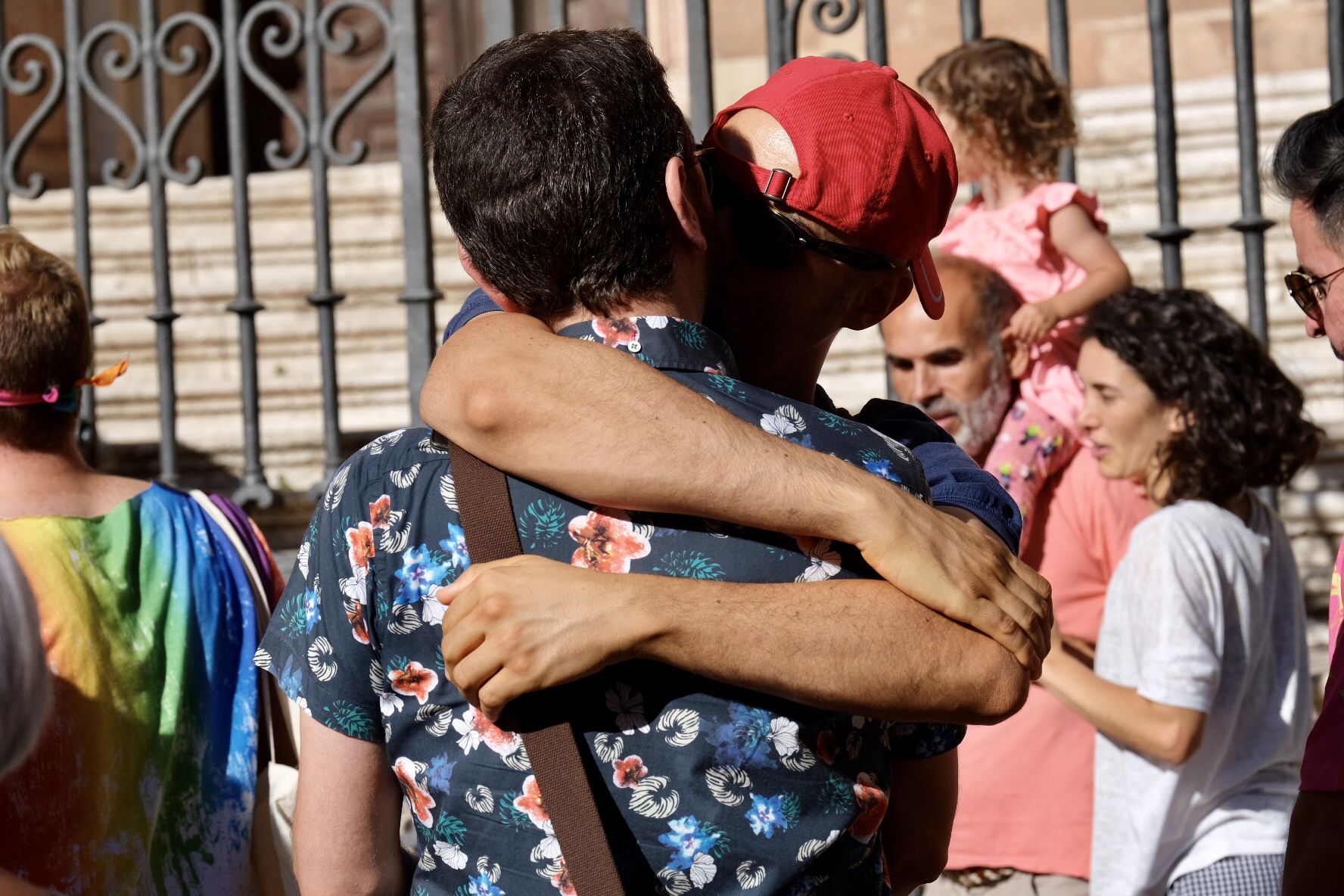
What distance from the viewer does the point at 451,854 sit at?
1324mm

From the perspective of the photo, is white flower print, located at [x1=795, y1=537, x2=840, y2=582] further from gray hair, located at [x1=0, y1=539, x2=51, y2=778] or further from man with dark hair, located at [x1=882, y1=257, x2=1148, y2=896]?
man with dark hair, located at [x1=882, y1=257, x2=1148, y2=896]

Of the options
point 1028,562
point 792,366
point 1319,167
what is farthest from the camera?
point 1028,562

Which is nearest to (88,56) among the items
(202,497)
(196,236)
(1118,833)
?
(202,497)

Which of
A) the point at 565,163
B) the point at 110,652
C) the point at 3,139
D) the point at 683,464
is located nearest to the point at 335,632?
the point at 683,464

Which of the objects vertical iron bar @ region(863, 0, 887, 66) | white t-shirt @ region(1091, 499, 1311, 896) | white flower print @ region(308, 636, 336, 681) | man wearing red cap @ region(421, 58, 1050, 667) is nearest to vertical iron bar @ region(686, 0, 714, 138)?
vertical iron bar @ region(863, 0, 887, 66)

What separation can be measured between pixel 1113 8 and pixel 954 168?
603 centimetres

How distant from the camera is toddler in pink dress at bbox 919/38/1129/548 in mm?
3467

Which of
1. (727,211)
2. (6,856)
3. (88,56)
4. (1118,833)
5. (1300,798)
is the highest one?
(88,56)

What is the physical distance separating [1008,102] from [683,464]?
8.80 ft

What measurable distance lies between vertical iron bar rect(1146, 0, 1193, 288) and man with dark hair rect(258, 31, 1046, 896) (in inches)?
92.5

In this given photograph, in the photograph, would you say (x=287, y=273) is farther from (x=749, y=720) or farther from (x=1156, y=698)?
(x=749, y=720)

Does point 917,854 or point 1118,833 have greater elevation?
point 917,854

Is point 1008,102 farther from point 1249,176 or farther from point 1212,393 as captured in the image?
point 1212,393

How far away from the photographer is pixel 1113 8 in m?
6.96
